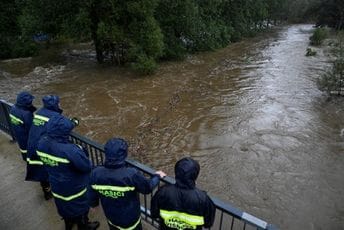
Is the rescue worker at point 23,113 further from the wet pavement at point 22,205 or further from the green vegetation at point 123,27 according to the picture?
the green vegetation at point 123,27

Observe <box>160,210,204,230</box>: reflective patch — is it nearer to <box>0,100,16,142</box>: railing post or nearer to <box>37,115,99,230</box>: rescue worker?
<box>37,115,99,230</box>: rescue worker

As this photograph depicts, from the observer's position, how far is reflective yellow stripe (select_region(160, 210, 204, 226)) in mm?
2660

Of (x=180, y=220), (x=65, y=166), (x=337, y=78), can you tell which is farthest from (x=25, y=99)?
(x=337, y=78)

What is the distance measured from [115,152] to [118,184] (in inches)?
13.2


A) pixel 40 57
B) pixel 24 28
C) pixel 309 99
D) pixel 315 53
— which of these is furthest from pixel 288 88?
pixel 40 57

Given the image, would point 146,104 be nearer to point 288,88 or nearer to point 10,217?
point 288,88

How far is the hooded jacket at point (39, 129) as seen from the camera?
4.10m

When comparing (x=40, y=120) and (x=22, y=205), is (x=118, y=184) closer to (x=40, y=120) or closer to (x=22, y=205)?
(x=40, y=120)

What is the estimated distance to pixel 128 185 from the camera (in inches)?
116

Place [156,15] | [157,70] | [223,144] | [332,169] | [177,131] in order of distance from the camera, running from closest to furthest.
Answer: [332,169]
[223,144]
[177,131]
[157,70]
[156,15]

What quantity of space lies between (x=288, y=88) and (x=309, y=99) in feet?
5.71

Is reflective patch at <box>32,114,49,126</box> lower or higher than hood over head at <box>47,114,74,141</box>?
lower

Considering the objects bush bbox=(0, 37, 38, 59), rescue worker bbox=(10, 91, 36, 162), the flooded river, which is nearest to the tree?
the flooded river

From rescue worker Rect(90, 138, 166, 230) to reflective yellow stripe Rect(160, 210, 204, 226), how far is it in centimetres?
31
